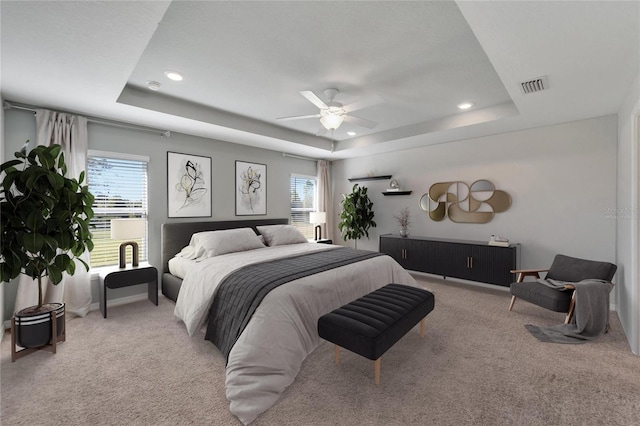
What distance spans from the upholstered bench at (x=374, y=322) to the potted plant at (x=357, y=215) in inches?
128

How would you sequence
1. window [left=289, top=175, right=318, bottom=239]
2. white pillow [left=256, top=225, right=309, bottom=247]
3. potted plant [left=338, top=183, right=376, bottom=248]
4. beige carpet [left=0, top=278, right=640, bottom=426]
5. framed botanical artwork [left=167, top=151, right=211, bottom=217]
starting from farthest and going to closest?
1. window [left=289, top=175, right=318, bottom=239]
2. potted plant [left=338, top=183, right=376, bottom=248]
3. white pillow [left=256, top=225, right=309, bottom=247]
4. framed botanical artwork [left=167, top=151, right=211, bottom=217]
5. beige carpet [left=0, top=278, right=640, bottom=426]

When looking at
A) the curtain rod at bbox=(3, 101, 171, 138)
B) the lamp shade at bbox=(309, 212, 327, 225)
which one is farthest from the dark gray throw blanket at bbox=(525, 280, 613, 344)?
the curtain rod at bbox=(3, 101, 171, 138)

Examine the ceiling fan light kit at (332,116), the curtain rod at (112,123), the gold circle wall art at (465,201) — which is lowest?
the gold circle wall art at (465,201)

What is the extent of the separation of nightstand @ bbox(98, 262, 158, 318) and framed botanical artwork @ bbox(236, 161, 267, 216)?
1787mm

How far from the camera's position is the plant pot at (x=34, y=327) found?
2.45m

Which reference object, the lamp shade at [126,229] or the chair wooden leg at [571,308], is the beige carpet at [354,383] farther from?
the lamp shade at [126,229]

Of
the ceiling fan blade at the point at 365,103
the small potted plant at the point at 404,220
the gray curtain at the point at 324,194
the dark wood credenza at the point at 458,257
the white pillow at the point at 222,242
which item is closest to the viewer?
the ceiling fan blade at the point at 365,103

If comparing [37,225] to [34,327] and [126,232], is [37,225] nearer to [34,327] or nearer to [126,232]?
[34,327]

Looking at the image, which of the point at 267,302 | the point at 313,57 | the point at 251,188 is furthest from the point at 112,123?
the point at 267,302

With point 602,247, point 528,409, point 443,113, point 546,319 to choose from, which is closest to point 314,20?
point 443,113

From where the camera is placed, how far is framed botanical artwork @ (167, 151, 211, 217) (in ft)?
14.1

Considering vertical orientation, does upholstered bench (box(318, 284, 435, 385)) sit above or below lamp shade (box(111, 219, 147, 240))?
below

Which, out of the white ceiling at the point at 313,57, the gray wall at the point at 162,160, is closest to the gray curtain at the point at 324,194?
the gray wall at the point at 162,160

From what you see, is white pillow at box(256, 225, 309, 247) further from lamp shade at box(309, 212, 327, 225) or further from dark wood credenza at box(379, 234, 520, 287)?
dark wood credenza at box(379, 234, 520, 287)
